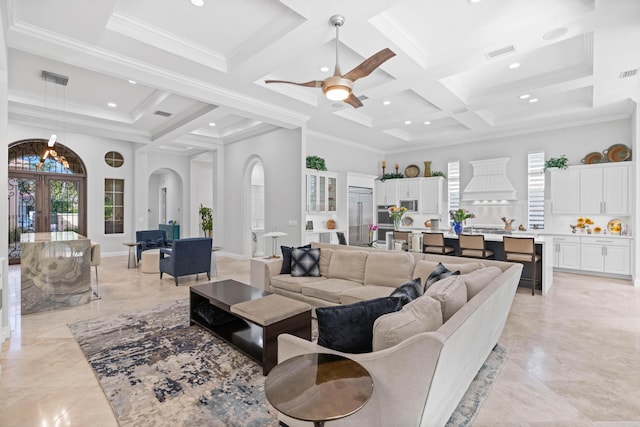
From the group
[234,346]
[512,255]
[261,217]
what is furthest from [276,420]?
[261,217]

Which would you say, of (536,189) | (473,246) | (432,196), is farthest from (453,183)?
(473,246)

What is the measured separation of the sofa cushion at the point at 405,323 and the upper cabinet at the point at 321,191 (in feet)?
18.3

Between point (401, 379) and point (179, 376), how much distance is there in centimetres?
191

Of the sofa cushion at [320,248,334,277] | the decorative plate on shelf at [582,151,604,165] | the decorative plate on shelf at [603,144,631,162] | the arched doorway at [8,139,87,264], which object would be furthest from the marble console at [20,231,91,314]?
the decorative plate on shelf at [603,144,631,162]

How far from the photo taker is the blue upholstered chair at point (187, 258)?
5367mm

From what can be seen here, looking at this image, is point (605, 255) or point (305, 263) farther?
point (605, 255)

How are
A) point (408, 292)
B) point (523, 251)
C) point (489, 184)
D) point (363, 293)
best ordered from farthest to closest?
point (489, 184)
point (523, 251)
point (363, 293)
point (408, 292)

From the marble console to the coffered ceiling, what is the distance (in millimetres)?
2330

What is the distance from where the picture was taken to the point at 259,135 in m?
7.55

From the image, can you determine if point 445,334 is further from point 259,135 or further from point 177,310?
point 259,135

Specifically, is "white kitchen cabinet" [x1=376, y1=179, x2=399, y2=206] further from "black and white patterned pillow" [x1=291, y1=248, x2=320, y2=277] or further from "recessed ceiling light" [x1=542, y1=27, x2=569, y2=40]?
"recessed ceiling light" [x1=542, y1=27, x2=569, y2=40]

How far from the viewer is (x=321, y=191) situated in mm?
7574

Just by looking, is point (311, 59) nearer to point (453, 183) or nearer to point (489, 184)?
point (489, 184)

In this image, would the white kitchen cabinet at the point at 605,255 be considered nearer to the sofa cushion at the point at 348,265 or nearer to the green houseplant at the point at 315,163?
the sofa cushion at the point at 348,265
